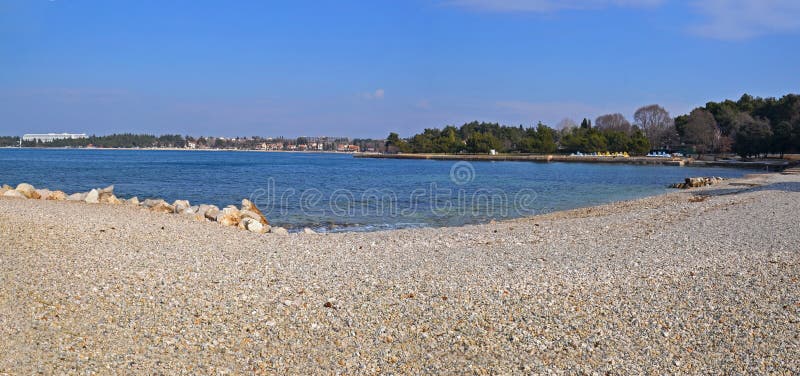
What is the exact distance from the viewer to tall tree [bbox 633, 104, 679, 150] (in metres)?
117

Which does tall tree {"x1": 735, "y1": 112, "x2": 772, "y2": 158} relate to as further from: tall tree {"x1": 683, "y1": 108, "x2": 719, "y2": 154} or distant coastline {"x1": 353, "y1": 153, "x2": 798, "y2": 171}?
tall tree {"x1": 683, "y1": 108, "x2": 719, "y2": 154}

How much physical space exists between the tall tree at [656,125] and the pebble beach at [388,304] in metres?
115

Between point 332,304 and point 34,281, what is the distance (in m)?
3.92

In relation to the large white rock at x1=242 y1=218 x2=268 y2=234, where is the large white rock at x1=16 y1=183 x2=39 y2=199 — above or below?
above

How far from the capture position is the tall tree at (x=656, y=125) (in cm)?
11706

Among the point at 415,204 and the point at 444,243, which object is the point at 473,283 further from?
the point at 415,204

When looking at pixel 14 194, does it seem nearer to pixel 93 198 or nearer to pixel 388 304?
pixel 93 198

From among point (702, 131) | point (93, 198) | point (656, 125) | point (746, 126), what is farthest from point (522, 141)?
point (93, 198)

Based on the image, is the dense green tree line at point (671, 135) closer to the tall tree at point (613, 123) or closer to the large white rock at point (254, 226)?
the tall tree at point (613, 123)

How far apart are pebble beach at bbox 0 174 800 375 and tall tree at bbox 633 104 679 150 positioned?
4514 inches

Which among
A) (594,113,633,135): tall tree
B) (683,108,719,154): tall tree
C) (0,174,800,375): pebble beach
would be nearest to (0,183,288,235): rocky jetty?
(0,174,800,375): pebble beach

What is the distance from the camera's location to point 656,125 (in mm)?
125188

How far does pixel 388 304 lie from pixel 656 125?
130851mm

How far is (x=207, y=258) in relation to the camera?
959cm
